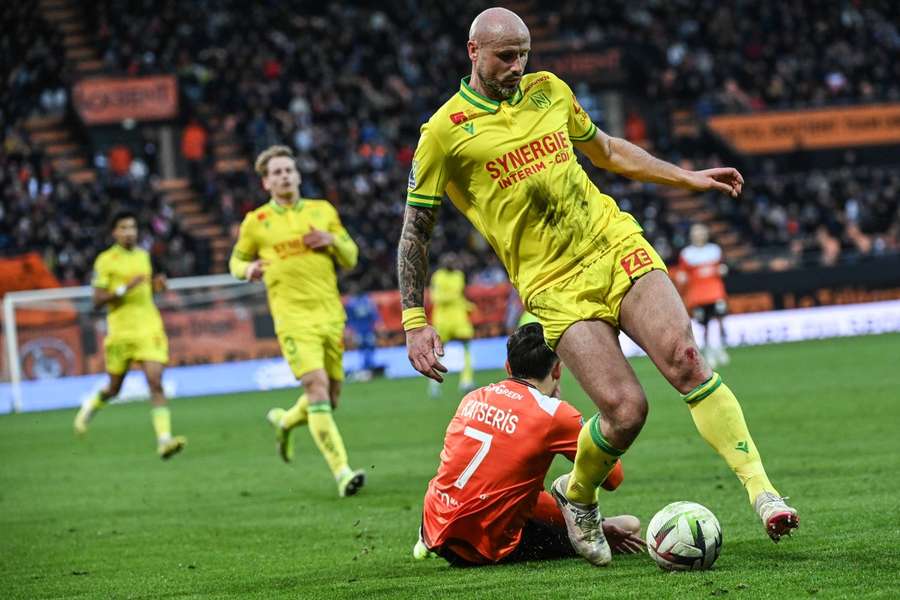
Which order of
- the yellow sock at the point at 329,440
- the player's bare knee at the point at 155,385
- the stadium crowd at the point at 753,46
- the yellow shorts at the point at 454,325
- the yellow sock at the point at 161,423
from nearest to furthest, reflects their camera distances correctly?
the yellow sock at the point at 329,440 → the yellow sock at the point at 161,423 → the player's bare knee at the point at 155,385 → the yellow shorts at the point at 454,325 → the stadium crowd at the point at 753,46

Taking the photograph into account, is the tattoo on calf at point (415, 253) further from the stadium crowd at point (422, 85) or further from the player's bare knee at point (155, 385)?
the stadium crowd at point (422, 85)

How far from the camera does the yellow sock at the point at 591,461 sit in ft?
20.1

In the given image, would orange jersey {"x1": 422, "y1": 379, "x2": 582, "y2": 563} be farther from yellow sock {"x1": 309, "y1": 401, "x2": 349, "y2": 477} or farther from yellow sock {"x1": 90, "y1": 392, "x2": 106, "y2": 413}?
yellow sock {"x1": 90, "y1": 392, "x2": 106, "y2": 413}

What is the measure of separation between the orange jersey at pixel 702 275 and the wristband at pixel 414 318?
17389mm

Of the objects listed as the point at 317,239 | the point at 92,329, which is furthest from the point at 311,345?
the point at 92,329

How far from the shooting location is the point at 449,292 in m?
22.9

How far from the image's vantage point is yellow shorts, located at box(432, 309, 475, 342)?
73.6ft

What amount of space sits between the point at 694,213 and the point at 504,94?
30.2 metres

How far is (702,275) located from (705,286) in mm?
194

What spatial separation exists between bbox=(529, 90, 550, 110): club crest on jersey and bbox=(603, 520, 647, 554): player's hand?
2.09 m

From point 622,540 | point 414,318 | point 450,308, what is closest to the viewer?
point 414,318

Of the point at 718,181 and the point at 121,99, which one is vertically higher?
the point at 121,99

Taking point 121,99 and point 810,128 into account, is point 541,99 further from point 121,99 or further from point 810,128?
point 810,128

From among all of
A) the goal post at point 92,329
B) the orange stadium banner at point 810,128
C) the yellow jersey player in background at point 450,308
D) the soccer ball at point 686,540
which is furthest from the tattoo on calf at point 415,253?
the orange stadium banner at point 810,128
